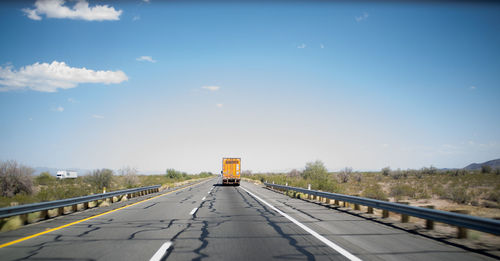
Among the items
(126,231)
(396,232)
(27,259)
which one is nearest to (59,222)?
(126,231)

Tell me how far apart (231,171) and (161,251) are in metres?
32.5

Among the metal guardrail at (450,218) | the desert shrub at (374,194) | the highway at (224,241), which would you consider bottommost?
the desert shrub at (374,194)

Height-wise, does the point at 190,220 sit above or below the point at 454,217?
below

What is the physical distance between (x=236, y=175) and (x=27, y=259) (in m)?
32.9

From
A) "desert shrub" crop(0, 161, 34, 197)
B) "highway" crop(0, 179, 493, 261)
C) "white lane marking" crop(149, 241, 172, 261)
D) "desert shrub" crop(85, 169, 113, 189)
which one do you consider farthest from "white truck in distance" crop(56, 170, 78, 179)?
"white lane marking" crop(149, 241, 172, 261)

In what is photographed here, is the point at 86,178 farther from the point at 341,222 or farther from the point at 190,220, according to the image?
the point at 341,222

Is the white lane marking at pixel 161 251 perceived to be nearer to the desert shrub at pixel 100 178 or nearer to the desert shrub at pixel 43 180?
the desert shrub at pixel 100 178

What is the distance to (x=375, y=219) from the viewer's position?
9.79 meters

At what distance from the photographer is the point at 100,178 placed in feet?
117

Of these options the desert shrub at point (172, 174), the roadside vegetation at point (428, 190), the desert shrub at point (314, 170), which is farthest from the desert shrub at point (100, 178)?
the desert shrub at point (172, 174)

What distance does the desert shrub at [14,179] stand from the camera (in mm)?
23484

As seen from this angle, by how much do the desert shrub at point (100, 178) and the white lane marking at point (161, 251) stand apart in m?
32.5

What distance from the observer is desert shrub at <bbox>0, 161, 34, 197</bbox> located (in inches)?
925

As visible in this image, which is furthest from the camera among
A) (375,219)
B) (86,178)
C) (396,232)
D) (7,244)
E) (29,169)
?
(86,178)
